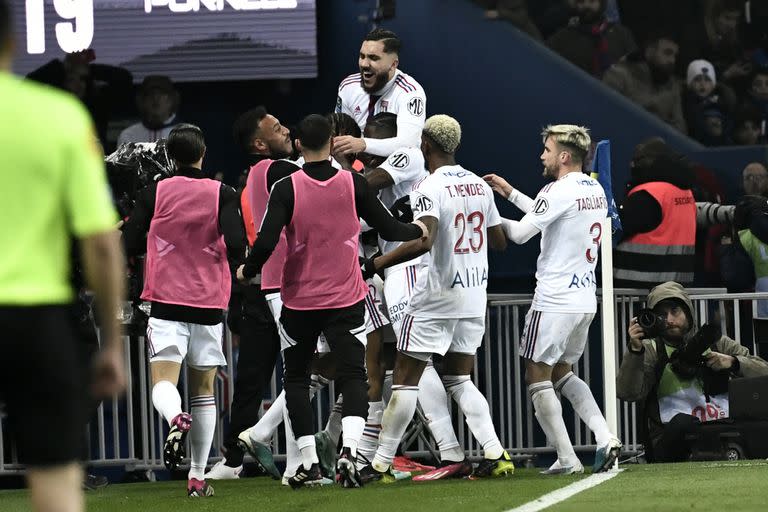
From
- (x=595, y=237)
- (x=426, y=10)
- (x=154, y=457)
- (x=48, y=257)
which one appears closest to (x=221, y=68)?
(x=426, y=10)

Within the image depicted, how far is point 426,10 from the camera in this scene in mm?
11977

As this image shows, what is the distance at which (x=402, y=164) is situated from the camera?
9.20 m

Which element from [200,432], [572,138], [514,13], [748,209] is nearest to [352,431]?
[200,432]

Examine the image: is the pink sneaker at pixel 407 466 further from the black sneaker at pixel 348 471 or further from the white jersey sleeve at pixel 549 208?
the white jersey sleeve at pixel 549 208

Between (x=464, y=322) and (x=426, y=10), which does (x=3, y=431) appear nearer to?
(x=464, y=322)

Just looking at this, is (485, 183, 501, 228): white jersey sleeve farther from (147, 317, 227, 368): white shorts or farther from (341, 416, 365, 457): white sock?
(147, 317, 227, 368): white shorts

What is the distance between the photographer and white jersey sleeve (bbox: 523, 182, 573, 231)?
8.59 m

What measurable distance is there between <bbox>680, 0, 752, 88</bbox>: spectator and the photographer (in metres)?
4.10

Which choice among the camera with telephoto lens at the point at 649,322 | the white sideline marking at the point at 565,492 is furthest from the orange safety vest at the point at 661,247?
the white sideline marking at the point at 565,492

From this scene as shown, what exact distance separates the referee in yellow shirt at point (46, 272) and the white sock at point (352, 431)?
13.7 feet

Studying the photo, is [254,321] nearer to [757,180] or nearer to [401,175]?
[401,175]

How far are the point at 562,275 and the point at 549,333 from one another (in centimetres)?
34

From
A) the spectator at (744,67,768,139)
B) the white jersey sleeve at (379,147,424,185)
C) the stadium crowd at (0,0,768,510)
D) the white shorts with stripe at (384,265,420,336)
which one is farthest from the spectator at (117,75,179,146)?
the spectator at (744,67,768,139)

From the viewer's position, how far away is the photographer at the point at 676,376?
9.69 meters
